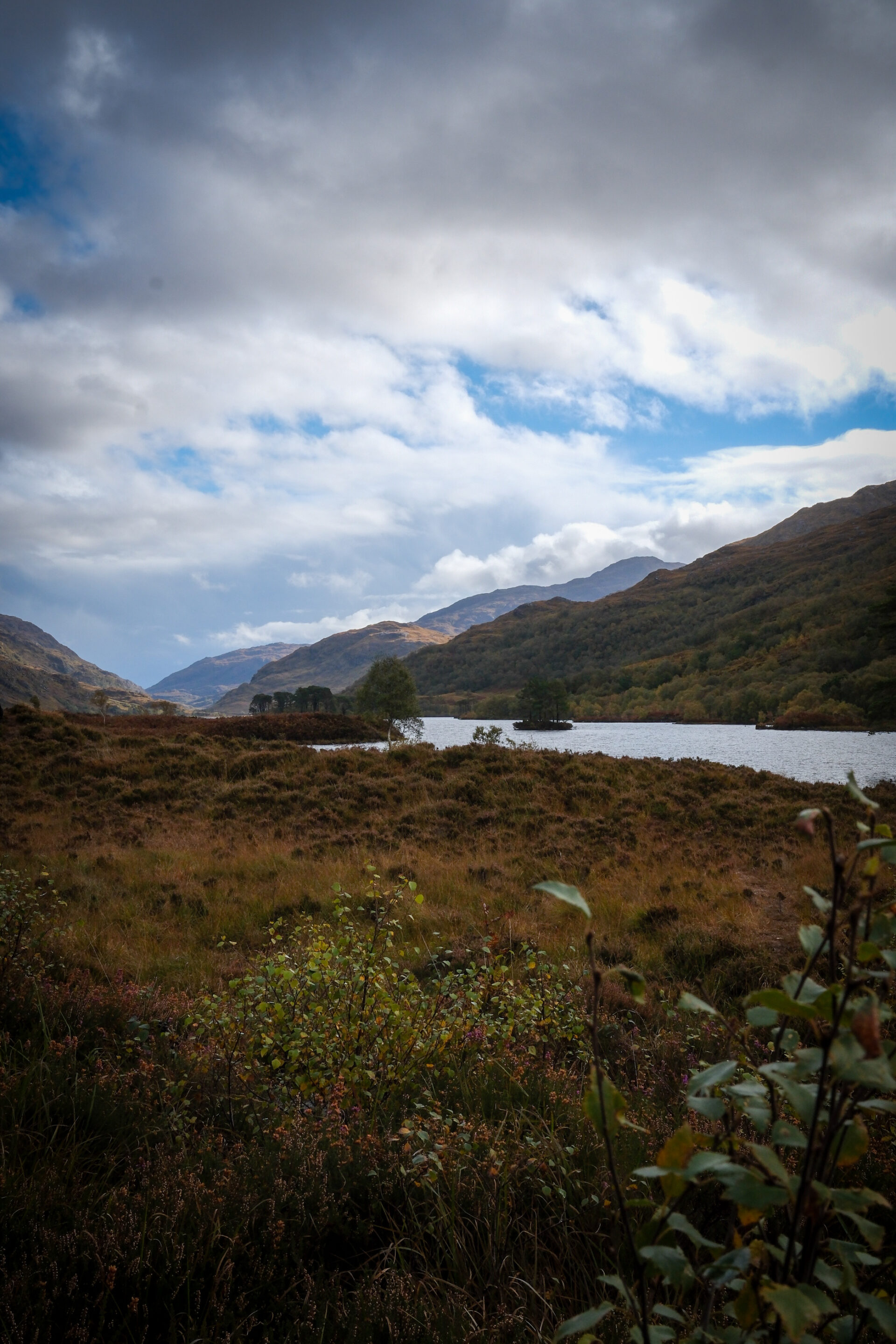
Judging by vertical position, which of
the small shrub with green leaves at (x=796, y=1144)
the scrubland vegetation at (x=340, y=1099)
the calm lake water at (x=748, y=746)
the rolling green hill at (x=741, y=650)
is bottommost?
the calm lake water at (x=748, y=746)

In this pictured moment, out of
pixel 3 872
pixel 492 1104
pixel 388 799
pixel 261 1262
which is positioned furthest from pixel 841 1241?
pixel 388 799

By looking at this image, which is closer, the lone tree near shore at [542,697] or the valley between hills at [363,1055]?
the valley between hills at [363,1055]

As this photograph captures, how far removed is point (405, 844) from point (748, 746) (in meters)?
27.4

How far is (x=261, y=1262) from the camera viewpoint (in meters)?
2.32

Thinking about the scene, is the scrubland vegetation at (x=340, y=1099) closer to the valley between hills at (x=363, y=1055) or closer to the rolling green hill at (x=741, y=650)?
the valley between hills at (x=363, y=1055)

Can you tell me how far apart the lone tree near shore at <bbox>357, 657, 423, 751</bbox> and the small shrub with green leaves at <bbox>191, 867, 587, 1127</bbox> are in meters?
45.5

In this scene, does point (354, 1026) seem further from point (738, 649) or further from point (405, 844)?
point (738, 649)

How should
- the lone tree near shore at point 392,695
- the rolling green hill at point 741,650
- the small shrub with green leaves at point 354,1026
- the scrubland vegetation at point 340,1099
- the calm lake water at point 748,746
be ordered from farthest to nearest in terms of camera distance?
the rolling green hill at point 741,650, the lone tree near shore at point 392,695, the calm lake water at point 748,746, the small shrub with green leaves at point 354,1026, the scrubland vegetation at point 340,1099

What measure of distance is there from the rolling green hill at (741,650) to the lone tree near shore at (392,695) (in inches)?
1188

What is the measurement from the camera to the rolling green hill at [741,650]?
6638 cm

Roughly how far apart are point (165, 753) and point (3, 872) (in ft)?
53.6

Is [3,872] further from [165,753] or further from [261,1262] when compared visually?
[165,753]

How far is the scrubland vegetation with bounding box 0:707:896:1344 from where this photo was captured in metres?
2.13

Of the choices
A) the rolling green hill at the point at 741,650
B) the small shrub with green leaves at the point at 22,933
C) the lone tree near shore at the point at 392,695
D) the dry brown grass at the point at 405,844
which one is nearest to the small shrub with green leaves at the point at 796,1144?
the dry brown grass at the point at 405,844
